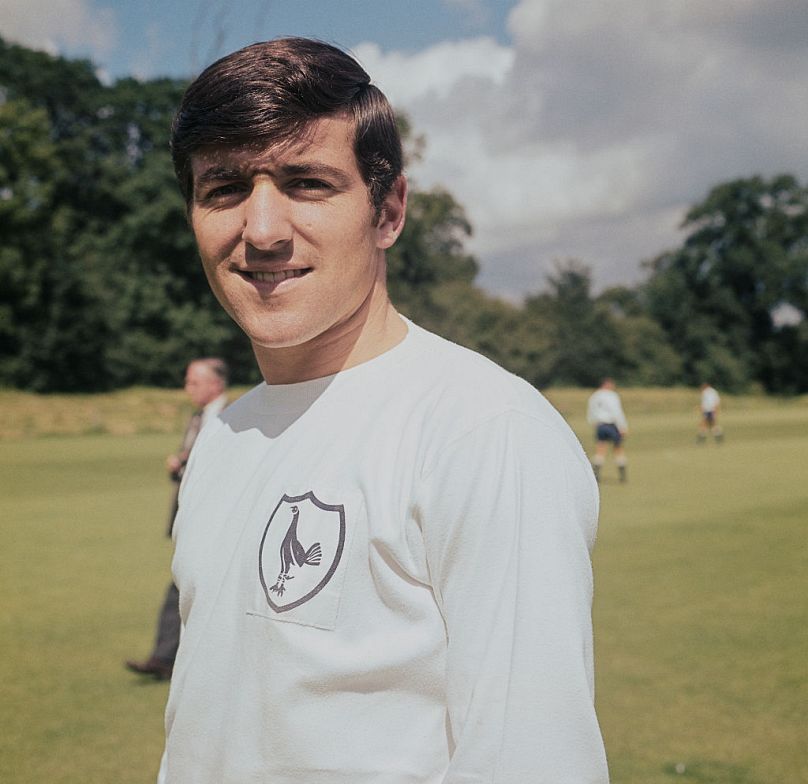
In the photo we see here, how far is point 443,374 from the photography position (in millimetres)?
1843

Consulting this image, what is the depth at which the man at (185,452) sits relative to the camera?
7180mm

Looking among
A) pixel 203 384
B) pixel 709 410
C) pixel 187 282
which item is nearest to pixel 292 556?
pixel 203 384

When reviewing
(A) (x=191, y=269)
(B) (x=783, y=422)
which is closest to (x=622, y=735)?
(B) (x=783, y=422)

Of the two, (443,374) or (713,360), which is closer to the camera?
(443,374)

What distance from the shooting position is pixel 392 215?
2.15 meters

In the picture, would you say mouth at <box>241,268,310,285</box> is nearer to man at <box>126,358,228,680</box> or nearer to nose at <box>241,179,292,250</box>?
nose at <box>241,179,292,250</box>

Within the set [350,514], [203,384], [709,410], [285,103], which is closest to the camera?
[350,514]

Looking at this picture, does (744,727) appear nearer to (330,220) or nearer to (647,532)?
(330,220)

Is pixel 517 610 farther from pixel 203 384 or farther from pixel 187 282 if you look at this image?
pixel 187 282

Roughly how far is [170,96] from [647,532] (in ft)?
210

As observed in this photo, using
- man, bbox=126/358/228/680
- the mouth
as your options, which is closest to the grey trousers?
man, bbox=126/358/228/680

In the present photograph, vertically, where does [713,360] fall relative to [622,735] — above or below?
above

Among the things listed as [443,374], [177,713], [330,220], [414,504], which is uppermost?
[330,220]

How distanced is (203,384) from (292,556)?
6.35 m
